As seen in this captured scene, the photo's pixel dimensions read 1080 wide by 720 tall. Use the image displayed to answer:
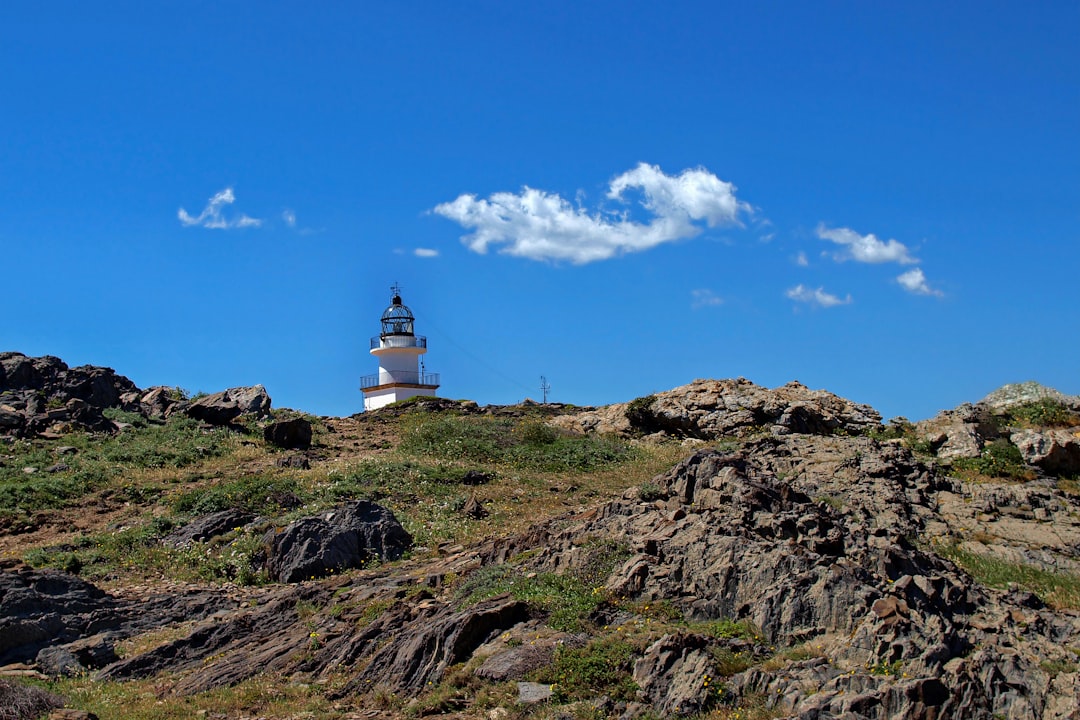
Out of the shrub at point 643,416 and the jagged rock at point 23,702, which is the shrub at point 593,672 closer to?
the jagged rock at point 23,702

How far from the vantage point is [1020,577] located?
53.0ft

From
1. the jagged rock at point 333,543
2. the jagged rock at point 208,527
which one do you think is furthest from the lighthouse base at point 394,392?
the jagged rock at point 333,543

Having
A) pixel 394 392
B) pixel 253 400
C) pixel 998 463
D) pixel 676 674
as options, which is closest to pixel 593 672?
pixel 676 674

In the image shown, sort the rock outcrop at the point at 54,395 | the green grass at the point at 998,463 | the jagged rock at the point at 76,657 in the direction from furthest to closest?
the rock outcrop at the point at 54,395 < the green grass at the point at 998,463 < the jagged rock at the point at 76,657

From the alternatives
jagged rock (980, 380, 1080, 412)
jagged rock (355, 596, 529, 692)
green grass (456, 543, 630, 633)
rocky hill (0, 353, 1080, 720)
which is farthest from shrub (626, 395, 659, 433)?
jagged rock (355, 596, 529, 692)

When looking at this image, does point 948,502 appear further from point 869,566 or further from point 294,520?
point 294,520

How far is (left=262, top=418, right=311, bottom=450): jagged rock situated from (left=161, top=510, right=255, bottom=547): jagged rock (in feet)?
30.3

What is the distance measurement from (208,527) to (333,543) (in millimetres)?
4469

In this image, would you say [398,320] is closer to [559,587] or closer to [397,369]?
[397,369]

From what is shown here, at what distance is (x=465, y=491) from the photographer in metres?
26.4

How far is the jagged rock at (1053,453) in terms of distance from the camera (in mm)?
22875

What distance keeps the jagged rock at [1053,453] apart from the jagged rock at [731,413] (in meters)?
8.91

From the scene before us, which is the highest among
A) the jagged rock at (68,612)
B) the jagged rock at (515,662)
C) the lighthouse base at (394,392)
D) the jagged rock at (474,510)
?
the lighthouse base at (394,392)

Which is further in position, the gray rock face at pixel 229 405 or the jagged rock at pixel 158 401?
the jagged rock at pixel 158 401
